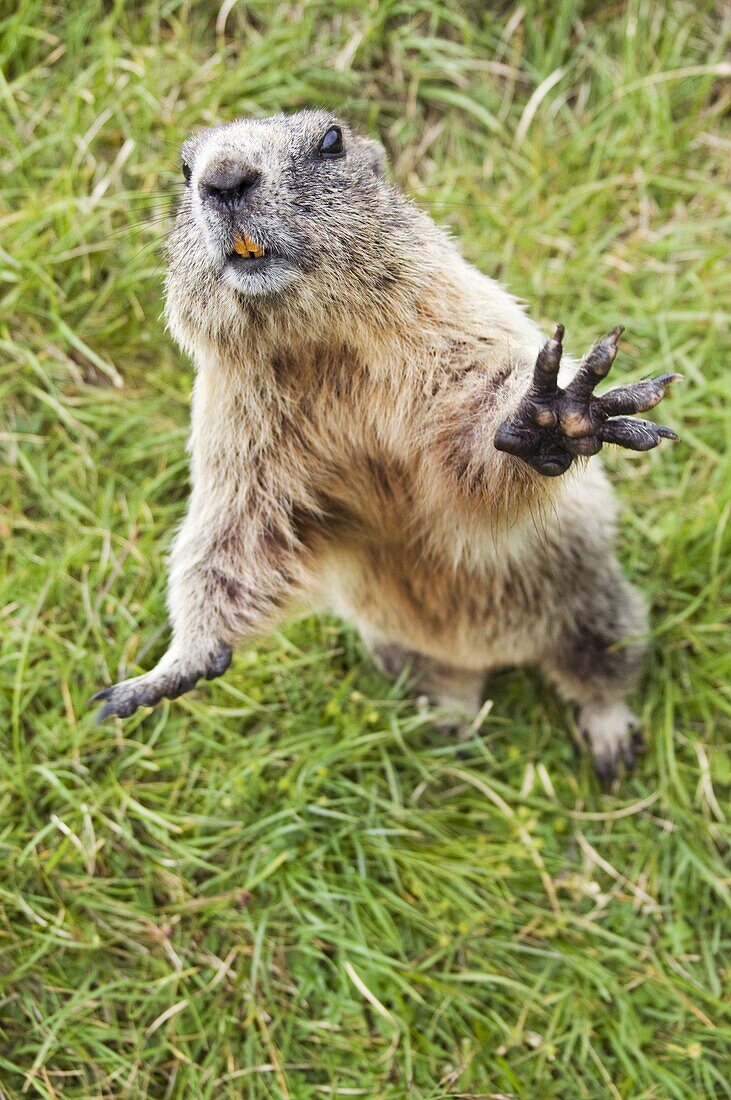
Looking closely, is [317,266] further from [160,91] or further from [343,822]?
[160,91]

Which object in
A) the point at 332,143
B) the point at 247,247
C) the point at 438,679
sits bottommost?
the point at 438,679

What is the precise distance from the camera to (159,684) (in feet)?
12.8

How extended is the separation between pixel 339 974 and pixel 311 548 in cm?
222

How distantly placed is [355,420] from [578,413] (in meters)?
1.05

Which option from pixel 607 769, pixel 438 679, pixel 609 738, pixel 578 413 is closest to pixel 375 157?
pixel 578 413

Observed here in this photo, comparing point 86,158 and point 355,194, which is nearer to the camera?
point 355,194

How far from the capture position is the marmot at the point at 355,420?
3297 mm

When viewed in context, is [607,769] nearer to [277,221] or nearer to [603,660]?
[603,660]

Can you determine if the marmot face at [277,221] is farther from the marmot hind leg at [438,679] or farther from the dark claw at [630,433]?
the marmot hind leg at [438,679]

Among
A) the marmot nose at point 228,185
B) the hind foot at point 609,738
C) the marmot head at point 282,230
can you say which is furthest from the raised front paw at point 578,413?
the hind foot at point 609,738

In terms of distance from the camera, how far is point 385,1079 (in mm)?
4719

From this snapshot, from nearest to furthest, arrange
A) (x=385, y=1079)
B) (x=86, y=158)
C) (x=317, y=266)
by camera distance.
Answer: (x=317, y=266)
(x=385, y=1079)
(x=86, y=158)

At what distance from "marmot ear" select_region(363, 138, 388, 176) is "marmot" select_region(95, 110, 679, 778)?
0.10 ft

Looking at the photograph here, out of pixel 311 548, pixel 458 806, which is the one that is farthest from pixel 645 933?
pixel 311 548
